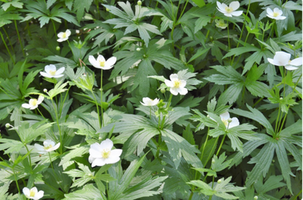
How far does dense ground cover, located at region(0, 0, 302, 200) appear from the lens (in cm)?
160

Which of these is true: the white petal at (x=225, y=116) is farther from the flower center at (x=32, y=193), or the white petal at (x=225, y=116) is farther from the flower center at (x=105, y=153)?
the flower center at (x=32, y=193)

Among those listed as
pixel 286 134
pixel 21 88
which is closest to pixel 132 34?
pixel 21 88

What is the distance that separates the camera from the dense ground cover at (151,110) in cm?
160

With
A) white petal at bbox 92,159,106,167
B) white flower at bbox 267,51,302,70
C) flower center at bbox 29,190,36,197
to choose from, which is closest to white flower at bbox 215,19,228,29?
white flower at bbox 267,51,302,70

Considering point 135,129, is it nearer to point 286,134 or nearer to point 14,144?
point 14,144

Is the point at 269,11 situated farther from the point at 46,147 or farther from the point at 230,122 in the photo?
the point at 46,147

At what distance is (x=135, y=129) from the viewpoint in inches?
65.2

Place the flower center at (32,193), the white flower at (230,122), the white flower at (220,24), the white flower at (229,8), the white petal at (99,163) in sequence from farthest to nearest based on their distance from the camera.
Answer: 1. the white flower at (220,24)
2. the white flower at (229,8)
3. the white flower at (230,122)
4. the flower center at (32,193)
5. the white petal at (99,163)

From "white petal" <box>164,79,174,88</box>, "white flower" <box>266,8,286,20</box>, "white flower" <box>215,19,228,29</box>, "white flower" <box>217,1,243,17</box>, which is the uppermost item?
"white flower" <box>217,1,243,17</box>

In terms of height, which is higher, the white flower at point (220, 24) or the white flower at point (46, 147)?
the white flower at point (220, 24)

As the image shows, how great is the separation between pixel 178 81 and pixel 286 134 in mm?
806

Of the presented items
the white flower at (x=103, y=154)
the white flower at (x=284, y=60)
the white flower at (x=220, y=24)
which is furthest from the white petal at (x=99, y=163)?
the white flower at (x=220, y=24)

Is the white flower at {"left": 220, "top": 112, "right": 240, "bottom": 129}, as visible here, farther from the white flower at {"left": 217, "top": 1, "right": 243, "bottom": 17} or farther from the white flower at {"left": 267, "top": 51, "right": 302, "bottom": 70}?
the white flower at {"left": 217, "top": 1, "right": 243, "bottom": 17}

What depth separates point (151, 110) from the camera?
1.79 m
